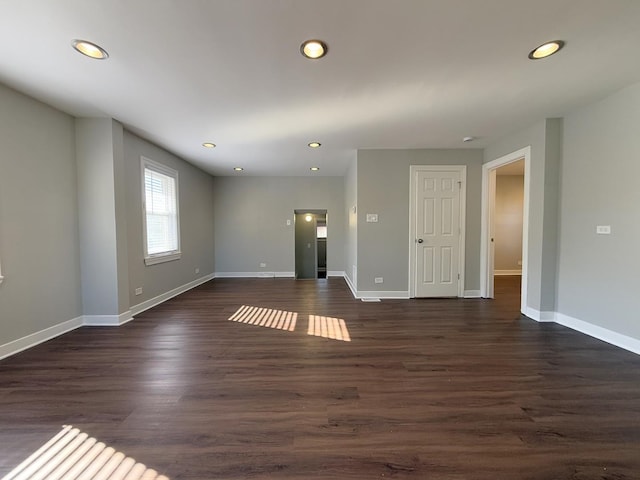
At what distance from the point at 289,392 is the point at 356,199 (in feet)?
11.4

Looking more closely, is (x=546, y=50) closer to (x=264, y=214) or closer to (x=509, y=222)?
(x=509, y=222)

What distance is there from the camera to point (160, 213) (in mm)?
4680

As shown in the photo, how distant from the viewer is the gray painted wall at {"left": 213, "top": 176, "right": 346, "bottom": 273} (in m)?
7.00

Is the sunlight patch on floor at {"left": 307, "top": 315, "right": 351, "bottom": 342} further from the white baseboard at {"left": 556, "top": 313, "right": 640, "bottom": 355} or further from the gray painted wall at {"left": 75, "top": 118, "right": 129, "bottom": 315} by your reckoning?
the white baseboard at {"left": 556, "top": 313, "right": 640, "bottom": 355}

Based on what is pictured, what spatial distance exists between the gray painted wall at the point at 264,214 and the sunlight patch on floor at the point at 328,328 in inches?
140

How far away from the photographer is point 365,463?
4.58ft

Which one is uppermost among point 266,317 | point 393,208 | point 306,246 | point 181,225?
point 393,208

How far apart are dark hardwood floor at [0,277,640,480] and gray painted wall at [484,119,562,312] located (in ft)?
1.66

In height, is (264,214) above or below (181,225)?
above

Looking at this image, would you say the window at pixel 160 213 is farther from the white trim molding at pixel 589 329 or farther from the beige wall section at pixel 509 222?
the beige wall section at pixel 509 222

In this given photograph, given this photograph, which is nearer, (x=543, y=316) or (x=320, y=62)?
(x=320, y=62)

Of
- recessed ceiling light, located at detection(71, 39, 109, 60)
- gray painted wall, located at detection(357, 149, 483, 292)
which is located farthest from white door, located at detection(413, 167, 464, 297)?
recessed ceiling light, located at detection(71, 39, 109, 60)

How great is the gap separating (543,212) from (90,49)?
4.96 m

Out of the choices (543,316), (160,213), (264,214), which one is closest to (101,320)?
(160,213)
